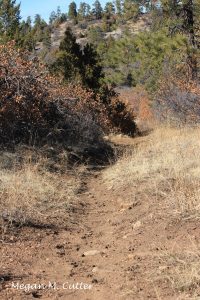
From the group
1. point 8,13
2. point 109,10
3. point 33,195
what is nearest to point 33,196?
point 33,195

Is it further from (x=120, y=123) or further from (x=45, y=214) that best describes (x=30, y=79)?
(x=120, y=123)

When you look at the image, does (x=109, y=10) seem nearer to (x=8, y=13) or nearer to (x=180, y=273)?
(x=8, y=13)

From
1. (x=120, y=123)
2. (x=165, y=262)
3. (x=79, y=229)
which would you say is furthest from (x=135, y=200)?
(x=120, y=123)

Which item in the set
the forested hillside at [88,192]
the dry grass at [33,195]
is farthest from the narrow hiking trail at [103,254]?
the dry grass at [33,195]

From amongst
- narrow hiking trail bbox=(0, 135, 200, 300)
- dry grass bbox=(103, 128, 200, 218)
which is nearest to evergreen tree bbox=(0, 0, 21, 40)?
dry grass bbox=(103, 128, 200, 218)

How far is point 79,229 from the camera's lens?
244 inches

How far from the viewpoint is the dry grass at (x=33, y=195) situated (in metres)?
6.18

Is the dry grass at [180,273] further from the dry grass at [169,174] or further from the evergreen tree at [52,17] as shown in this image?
the evergreen tree at [52,17]

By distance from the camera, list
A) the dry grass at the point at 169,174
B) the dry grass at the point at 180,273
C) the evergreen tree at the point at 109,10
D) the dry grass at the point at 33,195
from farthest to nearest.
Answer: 1. the evergreen tree at the point at 109,10
2. the dry grass at the point at 33,195
3. the dry grass at the point at 169,174
4. the dry grass at the point at 180,273

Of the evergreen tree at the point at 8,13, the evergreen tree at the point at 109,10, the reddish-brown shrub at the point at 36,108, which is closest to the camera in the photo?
the reddish-brown shrub at the point at 36,108

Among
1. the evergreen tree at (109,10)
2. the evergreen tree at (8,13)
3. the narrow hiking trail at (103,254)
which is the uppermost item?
the evergreen tree at (109,10)

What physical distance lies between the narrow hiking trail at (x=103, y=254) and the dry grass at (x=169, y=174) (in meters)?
0.24

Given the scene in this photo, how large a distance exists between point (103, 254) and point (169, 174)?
2.68 m

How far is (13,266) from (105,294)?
111 centimetres
